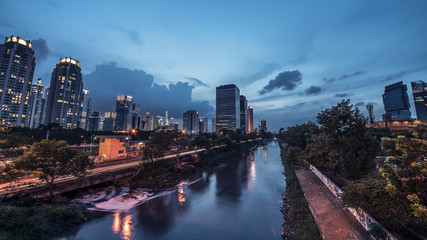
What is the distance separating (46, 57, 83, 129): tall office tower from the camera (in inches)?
6225

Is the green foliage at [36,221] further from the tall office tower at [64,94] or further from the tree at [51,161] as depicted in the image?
the tall office tower at [64,94]

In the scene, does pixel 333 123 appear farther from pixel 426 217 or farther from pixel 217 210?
pixel 217 210

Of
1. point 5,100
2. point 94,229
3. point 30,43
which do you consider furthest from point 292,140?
point 30,43

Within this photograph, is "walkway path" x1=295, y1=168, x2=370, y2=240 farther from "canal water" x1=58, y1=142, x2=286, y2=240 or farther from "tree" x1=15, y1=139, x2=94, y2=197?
"tree" x1=15, y1=139, x2=94, y2=197

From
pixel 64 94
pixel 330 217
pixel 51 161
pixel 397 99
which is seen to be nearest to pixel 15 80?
pixel 64 94

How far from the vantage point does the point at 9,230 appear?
51.7 feet

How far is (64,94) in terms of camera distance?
161 metres

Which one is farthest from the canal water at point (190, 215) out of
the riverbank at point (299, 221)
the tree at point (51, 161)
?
the tree at point (51, 161)

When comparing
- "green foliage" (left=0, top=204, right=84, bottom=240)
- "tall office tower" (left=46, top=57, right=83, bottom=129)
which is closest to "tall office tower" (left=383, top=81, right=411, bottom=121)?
"green foliage" (left=0, top=204, right=84, bottom=240)

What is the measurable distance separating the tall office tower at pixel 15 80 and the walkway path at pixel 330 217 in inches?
6909

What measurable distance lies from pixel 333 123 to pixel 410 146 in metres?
13.9

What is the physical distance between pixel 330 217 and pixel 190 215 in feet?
56.5

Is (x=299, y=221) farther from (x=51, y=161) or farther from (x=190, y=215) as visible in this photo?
(x=51, y=161)

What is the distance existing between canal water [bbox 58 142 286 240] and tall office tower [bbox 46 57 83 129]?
594 ft
